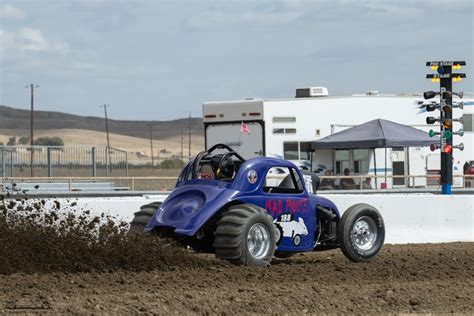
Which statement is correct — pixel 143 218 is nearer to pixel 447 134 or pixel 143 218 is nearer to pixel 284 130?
pixel 447 134

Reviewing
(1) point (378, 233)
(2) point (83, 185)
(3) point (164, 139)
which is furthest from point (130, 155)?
(1) point (378, 233)

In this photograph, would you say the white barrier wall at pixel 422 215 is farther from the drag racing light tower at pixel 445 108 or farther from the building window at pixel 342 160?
the building window at pixel 342 160

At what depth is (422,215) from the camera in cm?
1961

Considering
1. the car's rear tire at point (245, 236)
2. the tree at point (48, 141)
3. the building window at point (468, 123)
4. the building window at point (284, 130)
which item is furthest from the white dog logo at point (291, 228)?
the tree at point (48, 141)

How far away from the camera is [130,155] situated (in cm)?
15775

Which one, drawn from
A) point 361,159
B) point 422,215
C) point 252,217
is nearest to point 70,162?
point 361,159

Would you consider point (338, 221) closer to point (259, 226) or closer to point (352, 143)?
point (259, 226)

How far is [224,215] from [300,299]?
10.6 feet

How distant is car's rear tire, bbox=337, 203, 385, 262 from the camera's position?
583 inches

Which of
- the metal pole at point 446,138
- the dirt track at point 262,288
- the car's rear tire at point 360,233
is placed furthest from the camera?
the metal pole at point 446,138

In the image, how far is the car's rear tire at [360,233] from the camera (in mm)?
14820

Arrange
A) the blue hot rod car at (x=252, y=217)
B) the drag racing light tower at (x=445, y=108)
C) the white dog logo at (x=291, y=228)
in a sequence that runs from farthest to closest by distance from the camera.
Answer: the drag racing light tower at (x=445, y=108)
the white dog logo at (x=291, y=228)
the blue hot rod car at (x=252, y=217)

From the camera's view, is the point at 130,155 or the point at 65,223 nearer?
the point at 65,223

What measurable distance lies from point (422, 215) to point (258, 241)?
6.65m
